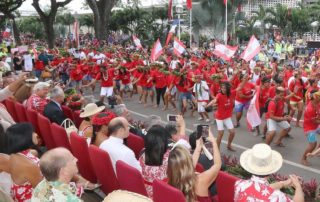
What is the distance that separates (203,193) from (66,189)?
1399mm

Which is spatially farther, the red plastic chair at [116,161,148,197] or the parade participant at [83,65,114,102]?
the parade participant at [83,65,114,102]

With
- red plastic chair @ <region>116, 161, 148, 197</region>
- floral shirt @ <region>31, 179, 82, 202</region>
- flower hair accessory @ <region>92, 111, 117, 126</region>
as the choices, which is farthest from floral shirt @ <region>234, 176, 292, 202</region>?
flower hair accessory @ <region>92, 111, 117, 126</region>

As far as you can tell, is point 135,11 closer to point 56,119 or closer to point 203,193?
point 56,119

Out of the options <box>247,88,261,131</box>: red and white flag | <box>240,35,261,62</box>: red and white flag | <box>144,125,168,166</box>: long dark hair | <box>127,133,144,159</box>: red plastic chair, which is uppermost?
<box>240,35,261,62</box>: red and white flag

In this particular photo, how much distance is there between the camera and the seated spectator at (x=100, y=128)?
625cm

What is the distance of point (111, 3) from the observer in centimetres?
3484

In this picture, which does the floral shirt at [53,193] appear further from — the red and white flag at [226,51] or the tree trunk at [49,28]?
the tree trunk at [49,28]

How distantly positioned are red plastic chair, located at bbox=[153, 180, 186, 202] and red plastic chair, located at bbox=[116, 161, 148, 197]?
0.48 metres

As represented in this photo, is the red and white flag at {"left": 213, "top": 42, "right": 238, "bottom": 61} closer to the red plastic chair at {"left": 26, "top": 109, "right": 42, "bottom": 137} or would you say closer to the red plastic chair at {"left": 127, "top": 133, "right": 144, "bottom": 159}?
the red plastic chair at {"left": 26, "top": 109, "right": 42, "bottom": 137}

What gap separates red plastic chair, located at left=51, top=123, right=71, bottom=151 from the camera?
672cm

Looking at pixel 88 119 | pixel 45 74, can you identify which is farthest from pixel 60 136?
pixel 45 74

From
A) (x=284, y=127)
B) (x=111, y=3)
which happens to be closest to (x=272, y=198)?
(x=284, y=127)

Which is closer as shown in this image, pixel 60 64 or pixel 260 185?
pixel 260 185

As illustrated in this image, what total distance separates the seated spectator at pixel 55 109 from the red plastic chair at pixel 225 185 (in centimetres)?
395
